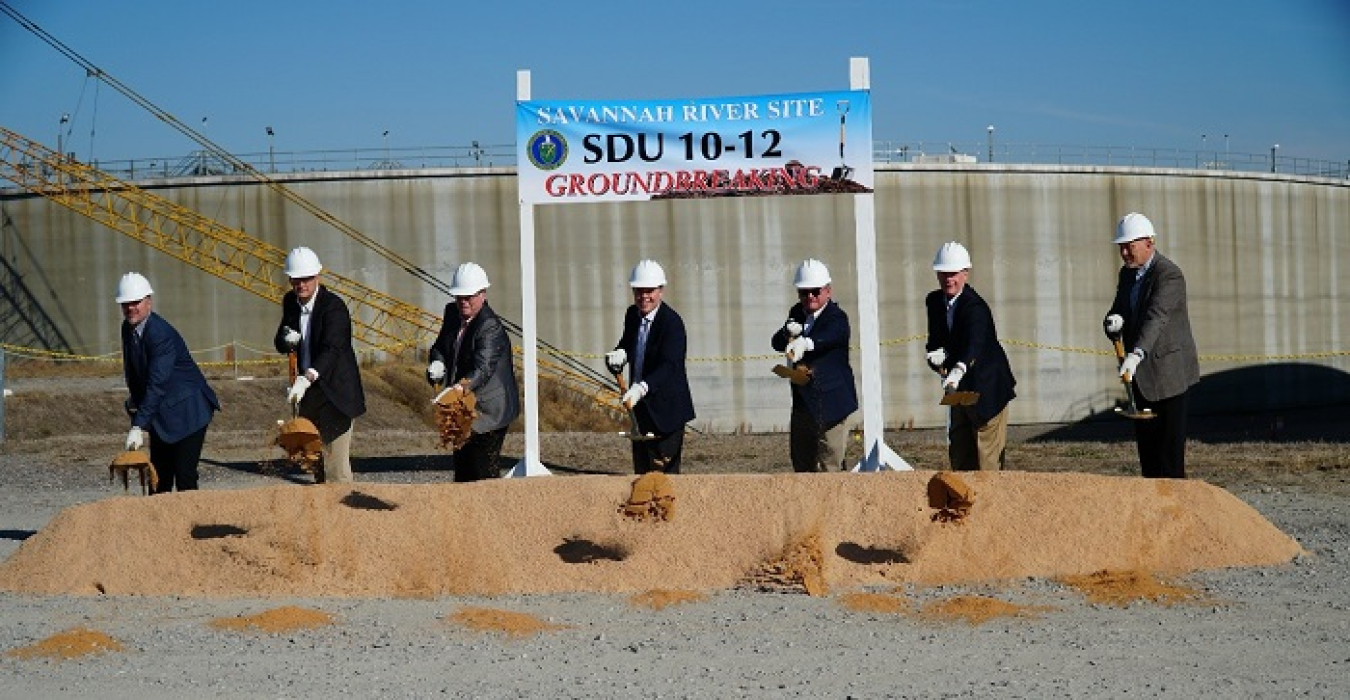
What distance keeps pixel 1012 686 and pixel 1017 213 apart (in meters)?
33.5

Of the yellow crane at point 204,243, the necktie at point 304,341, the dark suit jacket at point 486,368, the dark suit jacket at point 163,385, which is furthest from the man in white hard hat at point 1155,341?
the yellow crane at point 204,243

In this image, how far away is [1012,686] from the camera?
6.70m

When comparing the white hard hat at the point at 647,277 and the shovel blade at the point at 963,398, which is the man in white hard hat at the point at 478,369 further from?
the shovel blade at the point at 963,398

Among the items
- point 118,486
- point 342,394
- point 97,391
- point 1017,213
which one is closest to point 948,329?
point 342,394

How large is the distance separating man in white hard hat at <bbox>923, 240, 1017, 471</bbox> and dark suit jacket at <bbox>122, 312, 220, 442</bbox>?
4.74 metres

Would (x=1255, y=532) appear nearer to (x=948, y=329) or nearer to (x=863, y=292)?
(x=948, y=329)

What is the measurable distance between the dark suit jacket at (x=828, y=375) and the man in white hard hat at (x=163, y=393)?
3901 millimetres

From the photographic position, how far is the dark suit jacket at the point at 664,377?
11.2 metres

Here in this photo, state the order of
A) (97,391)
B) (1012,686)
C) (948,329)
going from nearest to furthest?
(1012,686)
(948,329)
(97,391)

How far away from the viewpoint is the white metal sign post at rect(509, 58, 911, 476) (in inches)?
510

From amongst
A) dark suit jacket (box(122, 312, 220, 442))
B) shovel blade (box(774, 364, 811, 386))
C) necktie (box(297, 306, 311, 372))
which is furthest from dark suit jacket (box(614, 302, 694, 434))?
dark suit jacket (box(122, 312, 220, 442))

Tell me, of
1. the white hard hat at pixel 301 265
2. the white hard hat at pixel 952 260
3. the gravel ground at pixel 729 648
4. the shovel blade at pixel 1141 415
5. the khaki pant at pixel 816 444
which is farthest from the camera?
the khaki pant at pixel 816 444

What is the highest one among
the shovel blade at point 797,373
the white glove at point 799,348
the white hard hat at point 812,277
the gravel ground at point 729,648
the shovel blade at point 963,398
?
the white hard hat at point 812,277

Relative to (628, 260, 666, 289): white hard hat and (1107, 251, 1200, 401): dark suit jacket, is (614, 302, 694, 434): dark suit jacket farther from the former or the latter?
(1107, 251, 1200, 401): dark suit jacket
